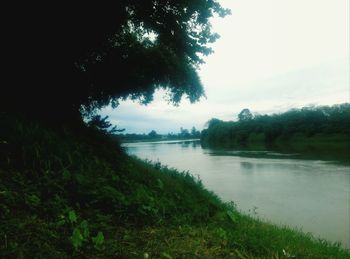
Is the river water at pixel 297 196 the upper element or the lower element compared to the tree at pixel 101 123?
lower

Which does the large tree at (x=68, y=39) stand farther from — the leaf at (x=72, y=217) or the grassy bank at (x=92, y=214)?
the leaf at (x=72, y=217)

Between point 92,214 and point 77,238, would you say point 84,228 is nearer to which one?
point 77,238

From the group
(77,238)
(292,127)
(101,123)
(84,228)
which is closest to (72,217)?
(84,228)

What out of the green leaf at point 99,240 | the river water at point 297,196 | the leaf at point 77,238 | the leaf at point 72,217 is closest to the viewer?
the leaf at point 77,238

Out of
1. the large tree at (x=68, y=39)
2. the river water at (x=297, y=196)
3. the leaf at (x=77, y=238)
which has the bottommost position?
the river water at (x=297, y=196)

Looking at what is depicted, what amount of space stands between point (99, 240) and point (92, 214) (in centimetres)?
74

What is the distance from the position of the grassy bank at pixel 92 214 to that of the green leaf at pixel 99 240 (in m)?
0.01

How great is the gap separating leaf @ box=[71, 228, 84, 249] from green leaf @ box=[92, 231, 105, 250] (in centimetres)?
15

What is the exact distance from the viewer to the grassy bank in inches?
123

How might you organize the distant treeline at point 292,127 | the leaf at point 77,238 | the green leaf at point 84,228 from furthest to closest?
the distant treeline at point 292,127, the green leaf at point 84,228, the leaf at point 77,238

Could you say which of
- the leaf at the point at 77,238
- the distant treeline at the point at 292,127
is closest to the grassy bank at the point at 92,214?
the leaf at the point at 77,238

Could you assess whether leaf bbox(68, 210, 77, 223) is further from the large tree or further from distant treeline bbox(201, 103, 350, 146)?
distant treeline bbox(201, 103, 350, 146)

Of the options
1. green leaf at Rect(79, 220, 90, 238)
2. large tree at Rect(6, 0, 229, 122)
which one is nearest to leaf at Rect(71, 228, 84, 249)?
green leaf at Rect(79, 220, 90, 238)

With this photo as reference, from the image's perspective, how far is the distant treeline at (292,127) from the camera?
7466 cm
